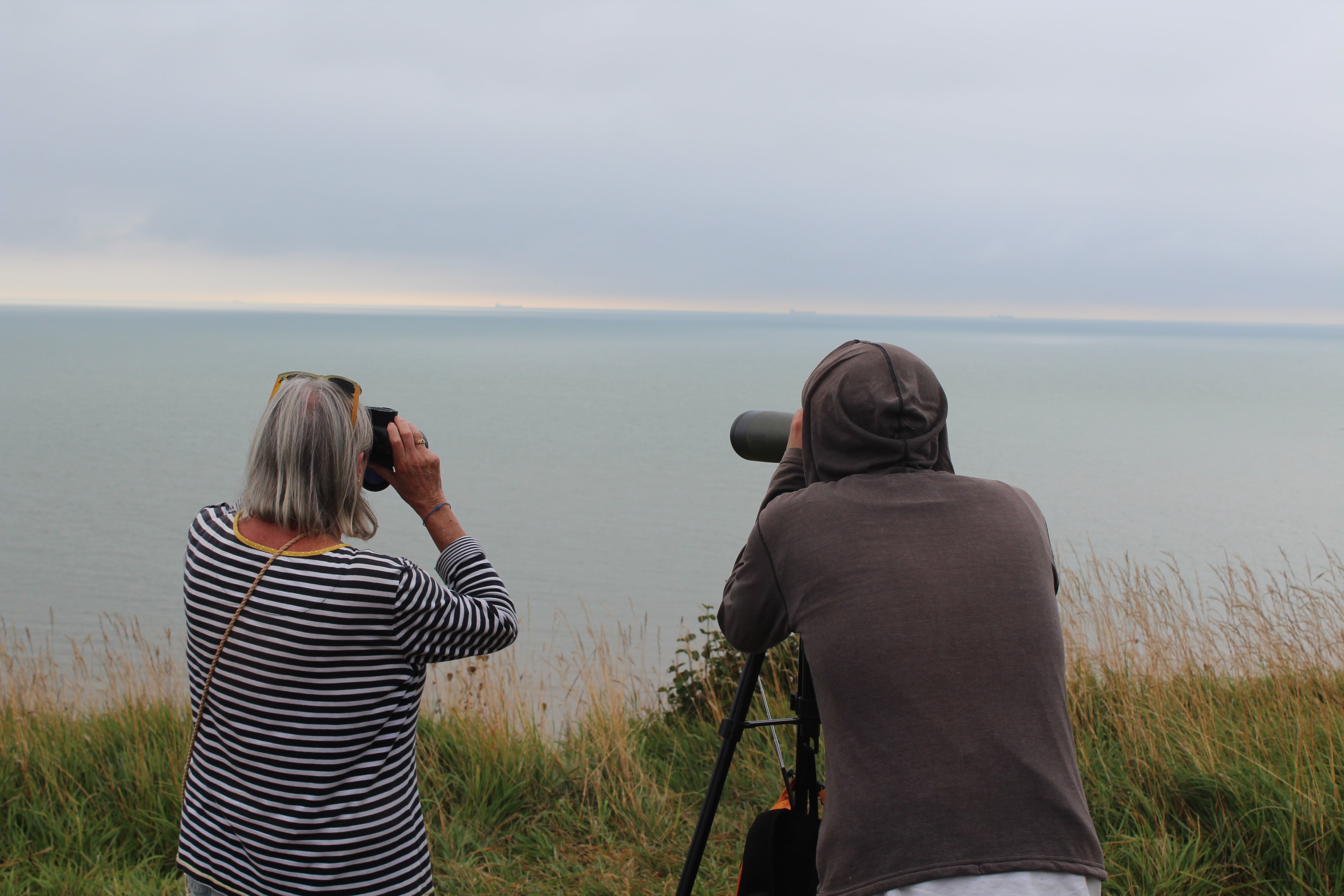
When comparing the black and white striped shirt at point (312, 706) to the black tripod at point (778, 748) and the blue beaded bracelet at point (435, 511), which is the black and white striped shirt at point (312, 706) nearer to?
the blue beaded bracelet at point (435, 511)

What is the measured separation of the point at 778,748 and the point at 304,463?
1090mm

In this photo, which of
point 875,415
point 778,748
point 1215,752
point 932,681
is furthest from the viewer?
point 1215,752

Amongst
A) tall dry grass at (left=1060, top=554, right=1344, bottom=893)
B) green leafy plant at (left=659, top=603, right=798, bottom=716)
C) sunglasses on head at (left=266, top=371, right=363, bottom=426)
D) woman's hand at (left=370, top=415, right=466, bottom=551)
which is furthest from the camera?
green leafy plant at (left=659, top=603, right=798, bottom=716)

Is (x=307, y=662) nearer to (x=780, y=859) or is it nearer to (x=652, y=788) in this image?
(x=780, y=859)

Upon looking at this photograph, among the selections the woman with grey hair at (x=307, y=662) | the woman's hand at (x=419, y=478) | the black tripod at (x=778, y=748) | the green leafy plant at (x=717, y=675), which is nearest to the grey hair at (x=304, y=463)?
the woman with grey hair at (x=307, y=662)

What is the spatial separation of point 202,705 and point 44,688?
106 inches

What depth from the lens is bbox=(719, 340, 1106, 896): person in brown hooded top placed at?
1.03 meters

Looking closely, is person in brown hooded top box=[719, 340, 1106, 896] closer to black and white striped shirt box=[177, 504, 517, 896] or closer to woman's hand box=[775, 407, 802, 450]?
woman's hand box=[775, 407, 802, 450]

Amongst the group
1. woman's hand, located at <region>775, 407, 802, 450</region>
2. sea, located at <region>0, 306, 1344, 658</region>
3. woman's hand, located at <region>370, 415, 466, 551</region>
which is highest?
woman's hand, located at <region>775, 407, 802, 450</region>

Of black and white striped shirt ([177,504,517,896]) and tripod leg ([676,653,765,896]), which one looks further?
tripod leg ([676,653,765,896])

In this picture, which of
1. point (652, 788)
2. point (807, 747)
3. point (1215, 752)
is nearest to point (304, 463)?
point (807, 747)

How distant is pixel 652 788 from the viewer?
2582 mm

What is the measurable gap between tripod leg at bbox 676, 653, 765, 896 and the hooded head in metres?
0.58

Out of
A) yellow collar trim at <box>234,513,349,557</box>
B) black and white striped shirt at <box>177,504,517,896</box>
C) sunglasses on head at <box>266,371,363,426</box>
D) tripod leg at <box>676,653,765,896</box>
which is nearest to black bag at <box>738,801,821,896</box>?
tripod leg at <box>676,653,765,896</box>
